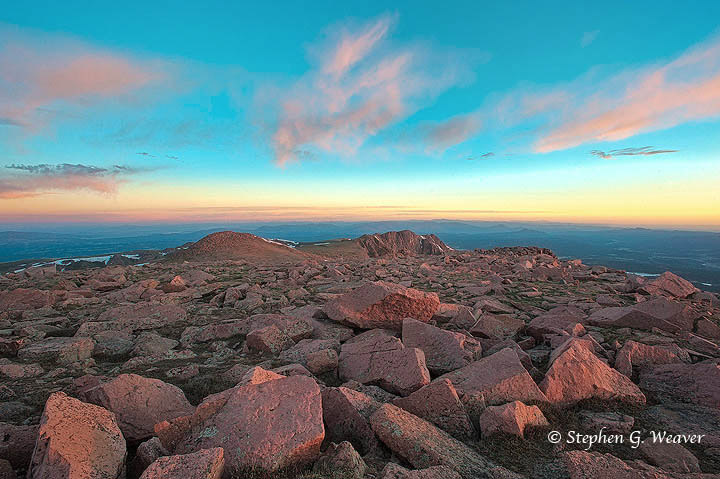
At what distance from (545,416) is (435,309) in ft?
14.7

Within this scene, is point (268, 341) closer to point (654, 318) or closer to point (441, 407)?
point (441, 407)

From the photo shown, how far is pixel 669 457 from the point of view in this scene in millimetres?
4758

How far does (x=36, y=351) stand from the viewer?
836 centimetres

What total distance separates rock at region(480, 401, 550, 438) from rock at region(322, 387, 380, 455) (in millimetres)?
1719

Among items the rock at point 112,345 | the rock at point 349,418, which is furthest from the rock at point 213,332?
the rock at point 349,418

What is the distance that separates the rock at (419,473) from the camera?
382cm

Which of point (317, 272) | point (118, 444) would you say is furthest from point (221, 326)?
point (317, 272)

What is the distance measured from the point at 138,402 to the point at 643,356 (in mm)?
10045

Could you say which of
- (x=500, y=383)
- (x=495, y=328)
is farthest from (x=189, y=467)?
(x=495, y=328)

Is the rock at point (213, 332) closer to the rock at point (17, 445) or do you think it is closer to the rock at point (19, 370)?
the rock at point (19, 370)

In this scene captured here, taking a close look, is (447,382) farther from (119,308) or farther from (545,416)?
(119,308)

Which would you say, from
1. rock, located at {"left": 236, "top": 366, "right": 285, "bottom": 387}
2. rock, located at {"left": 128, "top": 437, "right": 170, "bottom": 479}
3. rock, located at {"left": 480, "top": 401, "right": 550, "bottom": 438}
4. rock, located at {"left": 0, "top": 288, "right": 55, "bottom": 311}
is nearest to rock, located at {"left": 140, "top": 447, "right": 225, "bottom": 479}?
rock, located at {"left": 128, "top": 437, "right": 170, "bottom": 479}

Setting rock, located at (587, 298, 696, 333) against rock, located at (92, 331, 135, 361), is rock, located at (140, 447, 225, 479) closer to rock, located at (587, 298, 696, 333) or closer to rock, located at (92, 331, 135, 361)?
rock, located at (92, 331, 135, 361)

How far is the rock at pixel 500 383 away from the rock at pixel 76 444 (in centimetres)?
504
